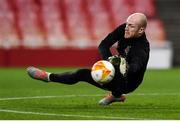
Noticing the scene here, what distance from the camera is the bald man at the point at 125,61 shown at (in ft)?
33.1

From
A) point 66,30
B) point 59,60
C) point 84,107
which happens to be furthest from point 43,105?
point 66,30

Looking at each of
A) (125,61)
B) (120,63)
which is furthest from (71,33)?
(120,63)

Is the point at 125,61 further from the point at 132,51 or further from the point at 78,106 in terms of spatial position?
the point at 78,106

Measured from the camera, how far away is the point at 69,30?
26391mm

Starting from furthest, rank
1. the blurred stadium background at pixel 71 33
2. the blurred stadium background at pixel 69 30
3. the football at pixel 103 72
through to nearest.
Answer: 1. the blurred stadium background at pixel 69 30
2. the blurred stadium background at pixel 71 33
3. the football at pixel 103 72

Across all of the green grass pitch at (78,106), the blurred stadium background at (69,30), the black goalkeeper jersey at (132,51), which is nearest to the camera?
the green grass pitch at (78,106)

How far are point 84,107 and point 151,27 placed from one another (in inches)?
643

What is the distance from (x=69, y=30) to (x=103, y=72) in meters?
16.6

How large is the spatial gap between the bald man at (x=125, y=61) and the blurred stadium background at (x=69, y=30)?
13761mm

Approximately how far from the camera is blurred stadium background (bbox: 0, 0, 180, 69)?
80.4 feet

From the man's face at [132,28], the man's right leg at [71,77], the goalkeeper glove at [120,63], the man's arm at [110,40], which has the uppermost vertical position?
the man's face at [132,28]

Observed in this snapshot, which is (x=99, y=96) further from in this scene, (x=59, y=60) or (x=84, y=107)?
(x=59, y=60)

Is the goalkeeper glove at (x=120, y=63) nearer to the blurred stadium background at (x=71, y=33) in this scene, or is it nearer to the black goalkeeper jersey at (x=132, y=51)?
the black goalkeeper jersey at (x=132, y=51)

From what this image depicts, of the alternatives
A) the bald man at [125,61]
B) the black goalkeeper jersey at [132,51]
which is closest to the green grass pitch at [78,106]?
the bald man at [125,61]
